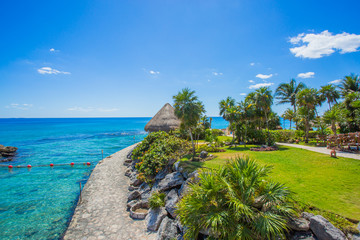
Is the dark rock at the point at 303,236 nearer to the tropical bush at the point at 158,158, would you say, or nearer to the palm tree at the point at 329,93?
the tropical bush at the point at 158,158

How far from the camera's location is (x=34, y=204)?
13383mm

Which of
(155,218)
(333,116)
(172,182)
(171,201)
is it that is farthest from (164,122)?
(333,116)

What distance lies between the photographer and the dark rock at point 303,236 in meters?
5.40

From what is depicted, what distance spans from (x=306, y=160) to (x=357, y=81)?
28.9m

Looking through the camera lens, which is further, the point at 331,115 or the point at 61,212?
the point at 331,115

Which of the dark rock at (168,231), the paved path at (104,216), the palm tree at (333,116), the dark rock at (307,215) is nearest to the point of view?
the dark rock at (307,215)

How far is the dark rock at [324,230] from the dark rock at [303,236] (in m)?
0.16

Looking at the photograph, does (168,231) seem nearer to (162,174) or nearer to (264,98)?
(162,174)

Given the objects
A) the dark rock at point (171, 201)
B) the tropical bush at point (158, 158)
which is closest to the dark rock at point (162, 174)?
the tropical bush at point (158, 158)

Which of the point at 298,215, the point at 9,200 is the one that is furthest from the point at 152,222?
the point at 9,200

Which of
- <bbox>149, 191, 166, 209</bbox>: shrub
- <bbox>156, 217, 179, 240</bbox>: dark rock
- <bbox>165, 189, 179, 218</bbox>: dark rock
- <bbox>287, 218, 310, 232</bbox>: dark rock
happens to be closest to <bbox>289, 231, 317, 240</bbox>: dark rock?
<bbox>287, 218, 310, 232</bbox>: dark rock

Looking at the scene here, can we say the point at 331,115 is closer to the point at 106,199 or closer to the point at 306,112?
the point at 306,112

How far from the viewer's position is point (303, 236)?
5484mm

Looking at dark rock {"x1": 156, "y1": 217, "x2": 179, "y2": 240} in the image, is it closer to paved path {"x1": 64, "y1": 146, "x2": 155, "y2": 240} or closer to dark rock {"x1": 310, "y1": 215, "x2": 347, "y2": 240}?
paved path {"x1": 64, "y1": 146, "x2": 155, "y2": 240}
